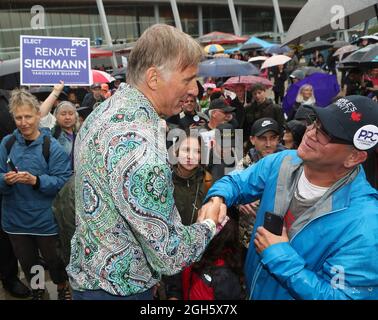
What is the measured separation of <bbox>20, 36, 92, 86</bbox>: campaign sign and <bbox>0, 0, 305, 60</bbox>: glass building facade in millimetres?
27324

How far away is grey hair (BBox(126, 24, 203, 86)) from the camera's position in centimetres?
139

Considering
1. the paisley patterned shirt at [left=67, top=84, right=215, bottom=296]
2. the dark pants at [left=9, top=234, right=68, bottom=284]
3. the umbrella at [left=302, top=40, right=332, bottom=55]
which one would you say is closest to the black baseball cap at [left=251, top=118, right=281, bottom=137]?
the dark pants at [left=9, top=234, right=68, bottom=284]

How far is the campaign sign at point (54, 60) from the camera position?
15.5ft

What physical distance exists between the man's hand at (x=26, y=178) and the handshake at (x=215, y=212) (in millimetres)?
1923

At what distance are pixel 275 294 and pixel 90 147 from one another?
112 centimetres

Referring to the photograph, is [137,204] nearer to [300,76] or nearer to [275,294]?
[275,294]

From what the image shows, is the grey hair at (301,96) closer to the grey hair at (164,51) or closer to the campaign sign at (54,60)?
the campaign sign at (54,60)

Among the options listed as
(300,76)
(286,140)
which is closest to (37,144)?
(286,140)

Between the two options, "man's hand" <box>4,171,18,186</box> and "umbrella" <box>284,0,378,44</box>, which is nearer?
"man's hand" <box>4,171,18,186</box>

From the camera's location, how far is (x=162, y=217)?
133cm

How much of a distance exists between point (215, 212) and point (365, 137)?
715mm

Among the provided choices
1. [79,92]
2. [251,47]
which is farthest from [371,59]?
[251,47]

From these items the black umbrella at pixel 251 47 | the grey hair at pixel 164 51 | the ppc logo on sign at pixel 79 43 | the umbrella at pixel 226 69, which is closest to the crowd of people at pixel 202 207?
the grey hair at pixel 164 51

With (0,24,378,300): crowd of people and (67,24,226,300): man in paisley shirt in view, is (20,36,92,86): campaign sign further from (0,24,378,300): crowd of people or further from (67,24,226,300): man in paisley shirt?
(67,24,226,300): man in paisley shirt
